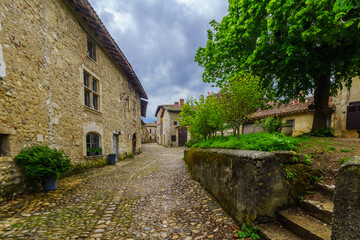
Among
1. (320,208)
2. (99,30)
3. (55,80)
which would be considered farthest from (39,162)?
(99,30)

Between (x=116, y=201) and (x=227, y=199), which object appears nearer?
(x=227, y=199)

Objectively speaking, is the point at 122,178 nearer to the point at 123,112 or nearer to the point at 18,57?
the point at 18,57

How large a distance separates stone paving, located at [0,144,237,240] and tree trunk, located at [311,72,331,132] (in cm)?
653

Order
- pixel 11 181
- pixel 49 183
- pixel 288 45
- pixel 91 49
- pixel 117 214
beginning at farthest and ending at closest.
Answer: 1. pixel 91 49
2. pixel 288 45
3. pixel 49 183
4. pixel 11 181
5. pixel 117 214

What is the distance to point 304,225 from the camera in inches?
73.7

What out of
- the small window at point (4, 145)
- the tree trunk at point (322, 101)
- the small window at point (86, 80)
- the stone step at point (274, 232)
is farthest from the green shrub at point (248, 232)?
the small window at point (86, 80)

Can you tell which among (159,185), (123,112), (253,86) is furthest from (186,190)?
(123,112)

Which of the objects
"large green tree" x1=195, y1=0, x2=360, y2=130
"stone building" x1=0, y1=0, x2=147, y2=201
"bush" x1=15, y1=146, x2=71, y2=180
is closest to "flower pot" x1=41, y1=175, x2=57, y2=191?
"bush" x1=15, y1=146, x2=71, y2=180

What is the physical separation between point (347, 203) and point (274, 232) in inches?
42.7

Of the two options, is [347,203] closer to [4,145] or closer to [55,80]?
[4,145]

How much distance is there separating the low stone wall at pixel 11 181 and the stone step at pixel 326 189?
6516 mm

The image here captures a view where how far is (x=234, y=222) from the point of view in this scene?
8.24 ft

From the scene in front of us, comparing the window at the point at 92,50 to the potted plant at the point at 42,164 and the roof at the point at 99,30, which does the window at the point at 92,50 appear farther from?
the potted plant at the point at 42,164

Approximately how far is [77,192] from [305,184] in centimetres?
533
